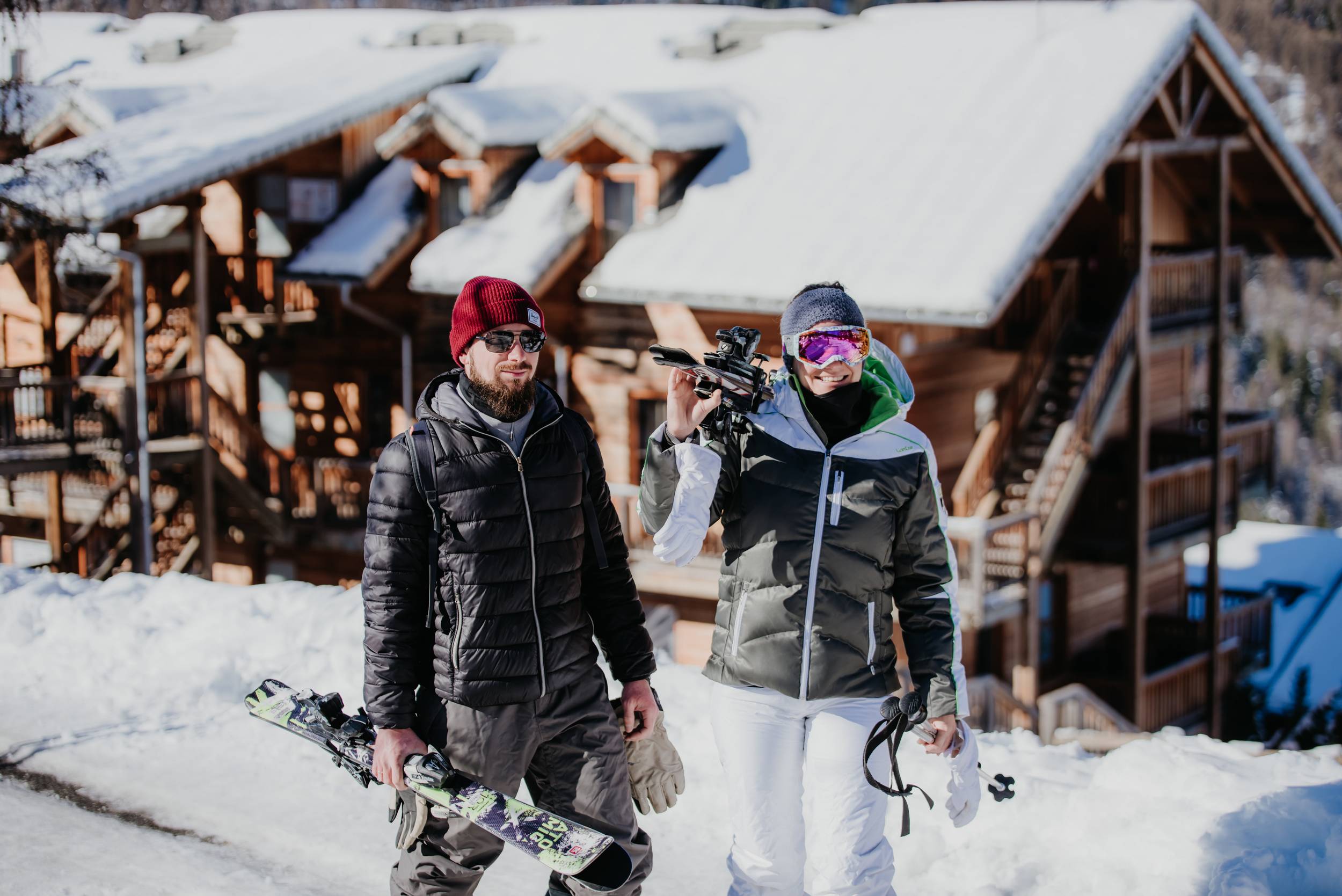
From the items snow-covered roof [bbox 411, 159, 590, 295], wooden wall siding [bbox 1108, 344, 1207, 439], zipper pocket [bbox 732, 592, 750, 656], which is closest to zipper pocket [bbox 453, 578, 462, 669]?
zipper pocket [bbox 732, 592, 750, 656]

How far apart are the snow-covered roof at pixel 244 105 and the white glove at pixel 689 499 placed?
43.1 ft

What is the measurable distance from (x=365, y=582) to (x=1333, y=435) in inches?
3015

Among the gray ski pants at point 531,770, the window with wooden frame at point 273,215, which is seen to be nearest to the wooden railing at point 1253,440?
the window with wooden frame at point 273,215

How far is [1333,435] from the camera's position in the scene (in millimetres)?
72438

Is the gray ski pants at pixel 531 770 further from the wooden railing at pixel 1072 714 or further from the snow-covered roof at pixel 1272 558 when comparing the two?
the snow-covered roof at pixel 1272 558

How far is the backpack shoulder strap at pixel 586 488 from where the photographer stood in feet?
14.8

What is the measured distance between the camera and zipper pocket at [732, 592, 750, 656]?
14.5 ft

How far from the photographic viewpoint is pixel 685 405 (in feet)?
13.9

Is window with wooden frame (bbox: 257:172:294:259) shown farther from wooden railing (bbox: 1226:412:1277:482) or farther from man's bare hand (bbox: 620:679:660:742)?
man's bare hand (bbox: 620:679:660:742)

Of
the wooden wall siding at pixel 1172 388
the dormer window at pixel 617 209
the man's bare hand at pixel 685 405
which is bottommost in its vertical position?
the wooden wall siding at pixel 1172 388

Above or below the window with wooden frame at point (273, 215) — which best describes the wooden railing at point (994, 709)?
below

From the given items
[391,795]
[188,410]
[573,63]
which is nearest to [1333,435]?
[573,63]

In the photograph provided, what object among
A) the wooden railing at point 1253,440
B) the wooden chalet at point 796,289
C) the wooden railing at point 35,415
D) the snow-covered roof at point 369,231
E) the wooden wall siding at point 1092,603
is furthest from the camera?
the wooden railing at point 1253,440

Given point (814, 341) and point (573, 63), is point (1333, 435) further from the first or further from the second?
point (814, 341)
